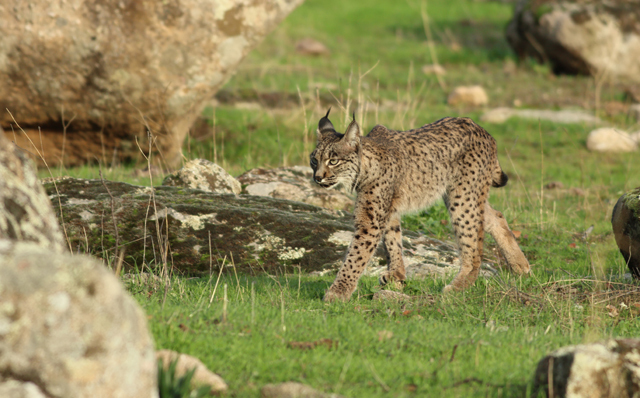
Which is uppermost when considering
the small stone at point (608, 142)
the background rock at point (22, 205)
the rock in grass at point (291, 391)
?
the background rock at point (22, 205)

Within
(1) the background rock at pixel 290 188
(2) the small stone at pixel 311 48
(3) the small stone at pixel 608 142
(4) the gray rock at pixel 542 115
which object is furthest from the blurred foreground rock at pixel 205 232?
(2) the small stone at pixel 311 48

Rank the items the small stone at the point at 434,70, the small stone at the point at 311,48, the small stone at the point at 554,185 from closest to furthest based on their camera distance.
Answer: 1. the small stone at the point at 554,185
2. the small stone at the point at 434,70
3. the small stone at the point at 311,48

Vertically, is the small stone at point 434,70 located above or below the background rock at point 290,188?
above

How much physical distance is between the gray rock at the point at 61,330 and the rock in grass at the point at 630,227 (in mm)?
5923

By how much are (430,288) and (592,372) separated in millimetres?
3544

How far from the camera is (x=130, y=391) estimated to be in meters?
3.05

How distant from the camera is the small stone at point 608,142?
1453cm

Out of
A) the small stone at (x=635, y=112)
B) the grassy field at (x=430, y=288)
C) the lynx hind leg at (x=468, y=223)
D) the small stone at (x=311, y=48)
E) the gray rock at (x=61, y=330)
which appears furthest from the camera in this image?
the small stone at (x=311, y=48)

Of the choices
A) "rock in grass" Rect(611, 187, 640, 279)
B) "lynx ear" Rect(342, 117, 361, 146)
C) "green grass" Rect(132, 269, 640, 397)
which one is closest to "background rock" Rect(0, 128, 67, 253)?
"green grass" Rect(132, 269, 640, 397)

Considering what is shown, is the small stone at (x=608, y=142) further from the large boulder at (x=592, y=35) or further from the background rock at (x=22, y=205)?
the background rock at (x=22, y=205)

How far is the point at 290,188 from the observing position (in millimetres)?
10242

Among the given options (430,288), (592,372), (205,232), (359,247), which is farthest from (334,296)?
(592,372)

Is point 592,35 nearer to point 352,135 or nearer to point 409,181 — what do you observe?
point 409,181

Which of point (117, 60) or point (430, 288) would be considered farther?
point (117, 60)
